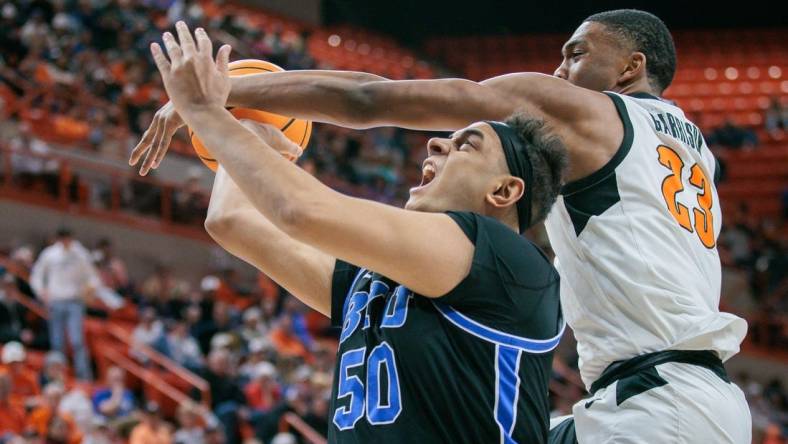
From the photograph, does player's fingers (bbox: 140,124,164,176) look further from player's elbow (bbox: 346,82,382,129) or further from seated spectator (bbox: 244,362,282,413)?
seated spectator (bbox: 244,362,282,413)

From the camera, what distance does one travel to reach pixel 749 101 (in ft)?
90.9

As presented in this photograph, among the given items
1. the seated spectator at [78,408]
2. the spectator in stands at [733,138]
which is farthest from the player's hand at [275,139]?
the spectator in stands at [733,138]

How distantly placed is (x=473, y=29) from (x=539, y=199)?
96.1 ft

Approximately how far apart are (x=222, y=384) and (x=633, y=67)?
29.1 feet

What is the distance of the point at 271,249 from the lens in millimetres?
3139

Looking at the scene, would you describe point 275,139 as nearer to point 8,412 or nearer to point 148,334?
point 8,412

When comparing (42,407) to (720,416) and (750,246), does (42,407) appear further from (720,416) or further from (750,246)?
(750,246)

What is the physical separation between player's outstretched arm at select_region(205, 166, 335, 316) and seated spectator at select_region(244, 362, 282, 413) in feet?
29.2

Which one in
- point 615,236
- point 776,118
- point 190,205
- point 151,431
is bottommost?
point 151,431

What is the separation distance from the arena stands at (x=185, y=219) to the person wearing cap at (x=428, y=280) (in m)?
7.02

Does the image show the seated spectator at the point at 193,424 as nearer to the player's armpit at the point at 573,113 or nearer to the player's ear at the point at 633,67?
the player's ear at the point at 633,67

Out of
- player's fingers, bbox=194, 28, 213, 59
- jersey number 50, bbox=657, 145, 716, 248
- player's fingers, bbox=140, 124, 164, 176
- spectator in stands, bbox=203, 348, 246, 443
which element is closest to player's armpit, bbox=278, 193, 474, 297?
player's fingers, bbox=194, 28, 213, 59

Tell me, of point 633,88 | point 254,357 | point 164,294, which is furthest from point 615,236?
point 164,294

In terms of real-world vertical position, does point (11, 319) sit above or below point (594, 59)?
below
